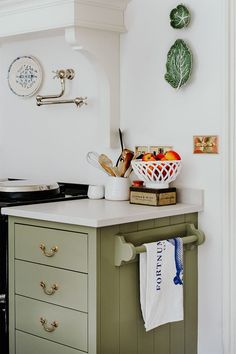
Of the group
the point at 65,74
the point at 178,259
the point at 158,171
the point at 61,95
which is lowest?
the point at 178,259

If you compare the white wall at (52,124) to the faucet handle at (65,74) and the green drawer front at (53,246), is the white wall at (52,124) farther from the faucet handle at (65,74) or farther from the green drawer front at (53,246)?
the green drawer front at (53,246)

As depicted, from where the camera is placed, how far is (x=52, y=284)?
2.24m

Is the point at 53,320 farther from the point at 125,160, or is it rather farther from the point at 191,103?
the point at 191,103

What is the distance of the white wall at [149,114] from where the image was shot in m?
2.50

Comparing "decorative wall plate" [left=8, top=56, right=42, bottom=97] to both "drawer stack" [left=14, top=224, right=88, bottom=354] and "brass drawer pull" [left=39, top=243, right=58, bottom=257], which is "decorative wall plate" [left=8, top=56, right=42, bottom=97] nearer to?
"drawer stack" [left=14, top=224, right=88, bottom=354]

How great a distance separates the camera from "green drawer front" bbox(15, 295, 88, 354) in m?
2.14

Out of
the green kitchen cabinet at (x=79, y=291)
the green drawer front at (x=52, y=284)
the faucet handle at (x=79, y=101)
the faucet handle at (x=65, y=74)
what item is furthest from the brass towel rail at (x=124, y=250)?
the faucet handle at (x=65, y=74)

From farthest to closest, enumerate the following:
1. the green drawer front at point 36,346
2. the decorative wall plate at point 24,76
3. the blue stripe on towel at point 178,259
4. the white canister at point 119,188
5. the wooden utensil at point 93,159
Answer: the decorative wall plate at point 24,76 < the wooden utensil at point 93,159 < the white canister at point 119,188 < the blue stripe on towel at point 178,259 < the green drawer front at point 36,346

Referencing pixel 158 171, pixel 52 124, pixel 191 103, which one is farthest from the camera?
pixel 52 124

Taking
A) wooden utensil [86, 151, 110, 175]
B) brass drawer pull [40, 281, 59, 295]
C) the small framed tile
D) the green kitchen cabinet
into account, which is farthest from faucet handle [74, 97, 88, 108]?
brass drawer pull [40, 281, 59, 295]

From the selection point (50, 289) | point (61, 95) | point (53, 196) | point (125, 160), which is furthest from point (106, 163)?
point (50, 289)

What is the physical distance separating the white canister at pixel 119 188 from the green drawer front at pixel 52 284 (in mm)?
526

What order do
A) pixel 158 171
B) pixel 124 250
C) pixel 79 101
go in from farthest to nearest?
1. pixel 79 101
2. pixel 158 171
3. pixel 124 250

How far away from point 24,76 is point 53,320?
1451 mm
